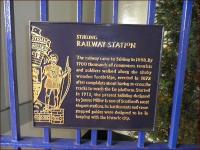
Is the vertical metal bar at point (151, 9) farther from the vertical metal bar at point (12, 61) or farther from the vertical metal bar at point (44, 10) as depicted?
the vertical metal bar at point (12, 61)

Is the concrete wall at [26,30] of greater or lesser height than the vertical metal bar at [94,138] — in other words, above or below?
above

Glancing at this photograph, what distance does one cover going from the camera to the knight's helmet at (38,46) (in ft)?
3.62

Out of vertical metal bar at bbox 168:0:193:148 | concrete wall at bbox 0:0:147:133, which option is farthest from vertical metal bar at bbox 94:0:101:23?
concrete wall at bbox 0:0:147:133

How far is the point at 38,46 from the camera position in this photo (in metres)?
1.12

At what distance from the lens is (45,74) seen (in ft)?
3.75

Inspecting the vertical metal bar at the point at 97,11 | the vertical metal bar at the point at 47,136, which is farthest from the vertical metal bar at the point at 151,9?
the vertical metal bar at the point at 47,136

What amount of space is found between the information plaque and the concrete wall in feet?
2.87

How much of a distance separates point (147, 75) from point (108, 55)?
185mm

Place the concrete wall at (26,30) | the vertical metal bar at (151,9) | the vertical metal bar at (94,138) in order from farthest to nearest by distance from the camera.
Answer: the concrete wall at (26,30), the vertical metal bar at (94,138), the vertical metal bar at (151,9)

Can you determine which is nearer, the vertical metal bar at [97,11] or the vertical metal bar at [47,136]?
the vertical metal bar at [97,11]

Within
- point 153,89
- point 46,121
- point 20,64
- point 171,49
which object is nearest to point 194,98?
point 171,49

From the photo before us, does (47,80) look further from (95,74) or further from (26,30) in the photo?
(26,30)

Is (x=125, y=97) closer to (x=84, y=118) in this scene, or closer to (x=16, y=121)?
(x=84, y=118)

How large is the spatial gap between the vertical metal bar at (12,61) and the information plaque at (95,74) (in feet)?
0.29
